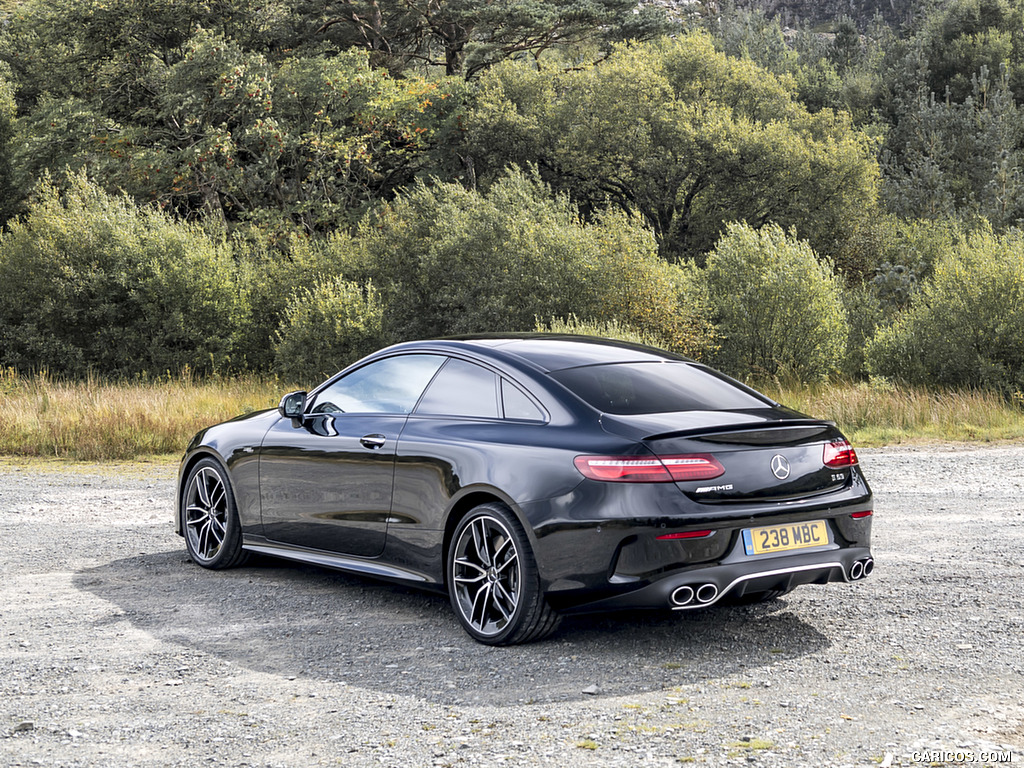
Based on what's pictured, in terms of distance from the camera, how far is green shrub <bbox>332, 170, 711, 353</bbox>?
25681mm

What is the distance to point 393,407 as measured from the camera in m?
6.05

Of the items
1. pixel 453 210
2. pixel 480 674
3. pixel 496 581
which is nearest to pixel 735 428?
pixel 496 581

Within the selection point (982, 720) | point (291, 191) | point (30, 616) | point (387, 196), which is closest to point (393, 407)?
point (30, 616)

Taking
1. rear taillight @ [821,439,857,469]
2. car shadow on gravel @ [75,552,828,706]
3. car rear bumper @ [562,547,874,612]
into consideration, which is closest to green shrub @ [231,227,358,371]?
car shadow on gravel @ [75,552,828,706]

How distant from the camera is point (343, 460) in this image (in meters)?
6.09

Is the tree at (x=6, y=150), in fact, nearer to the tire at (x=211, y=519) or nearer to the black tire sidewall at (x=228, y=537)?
the tire at (x=211, y=519)

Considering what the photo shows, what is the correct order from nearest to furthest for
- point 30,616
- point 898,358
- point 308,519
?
point 30,616 → point 308,519 → point 898,358

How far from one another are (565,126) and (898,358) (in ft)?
63.9

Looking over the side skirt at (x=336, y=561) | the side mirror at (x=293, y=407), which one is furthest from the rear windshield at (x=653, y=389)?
the side mirror at (x=293, y=407)

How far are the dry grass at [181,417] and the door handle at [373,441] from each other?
9683 millimetres

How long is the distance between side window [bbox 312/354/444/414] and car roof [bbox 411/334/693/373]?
0.22m

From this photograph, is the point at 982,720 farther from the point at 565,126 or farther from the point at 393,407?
the point at 565,126

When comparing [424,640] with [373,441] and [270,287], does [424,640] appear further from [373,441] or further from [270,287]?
[270,287]

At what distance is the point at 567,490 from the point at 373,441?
149 cm
